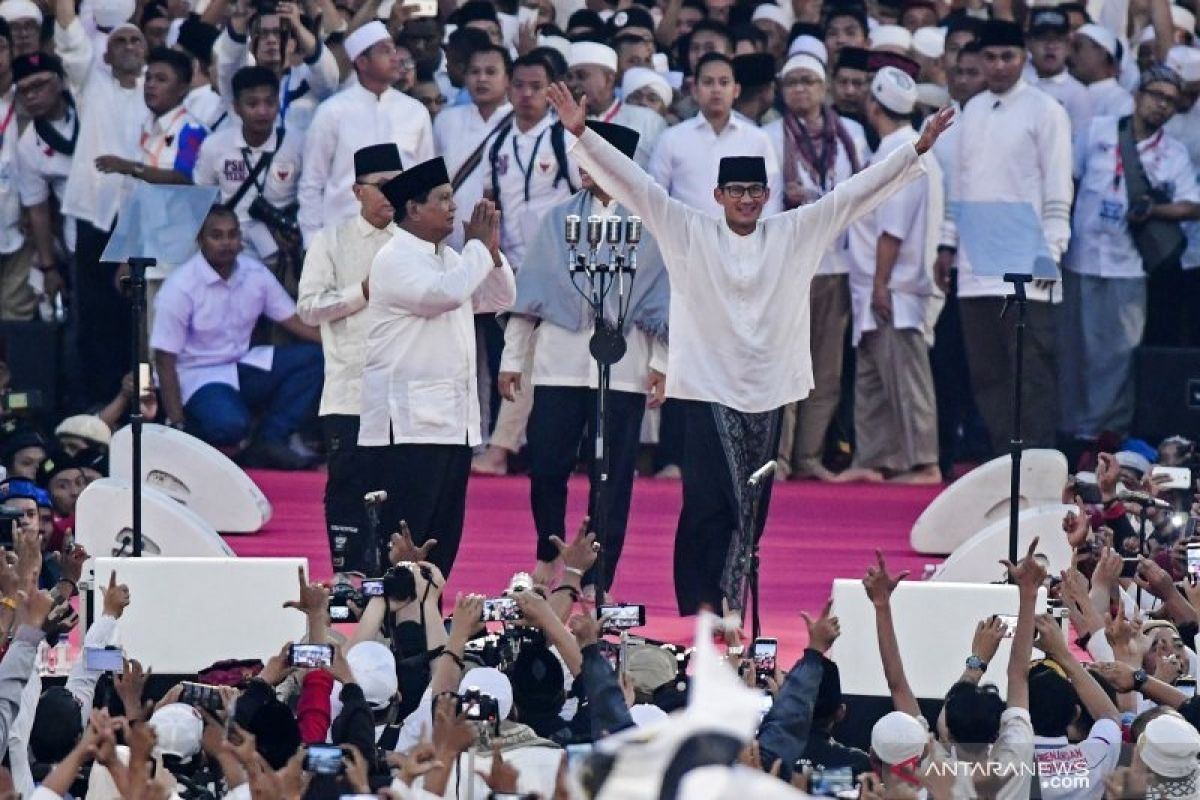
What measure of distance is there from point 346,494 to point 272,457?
2.98m

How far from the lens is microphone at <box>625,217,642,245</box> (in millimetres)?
10453

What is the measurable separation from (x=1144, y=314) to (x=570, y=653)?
6.94m

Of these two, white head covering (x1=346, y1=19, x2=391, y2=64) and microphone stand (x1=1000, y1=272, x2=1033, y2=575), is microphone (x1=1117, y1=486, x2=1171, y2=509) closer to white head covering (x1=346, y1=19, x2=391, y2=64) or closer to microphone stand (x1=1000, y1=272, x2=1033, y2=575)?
microphone stand (x1=1000, y1=272, x2=1033, y2=575)

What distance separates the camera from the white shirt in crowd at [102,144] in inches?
591

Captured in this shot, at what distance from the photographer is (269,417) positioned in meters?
14.3

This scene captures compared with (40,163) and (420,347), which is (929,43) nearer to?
(40,163)

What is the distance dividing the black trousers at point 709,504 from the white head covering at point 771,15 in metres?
5.89

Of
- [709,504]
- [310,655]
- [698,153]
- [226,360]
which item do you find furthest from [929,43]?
[310,655]

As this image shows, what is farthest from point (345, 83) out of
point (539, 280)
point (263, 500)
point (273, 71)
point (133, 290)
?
point (133, 290)

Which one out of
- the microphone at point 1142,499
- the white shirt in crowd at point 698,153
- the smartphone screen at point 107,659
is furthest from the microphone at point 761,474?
the white shirt in crowd at point 698,153

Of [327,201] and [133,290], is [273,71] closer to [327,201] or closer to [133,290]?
[327,201]

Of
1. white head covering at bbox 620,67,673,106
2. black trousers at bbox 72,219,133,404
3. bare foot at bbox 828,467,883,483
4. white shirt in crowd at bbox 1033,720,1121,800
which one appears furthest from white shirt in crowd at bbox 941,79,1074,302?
white shirt in crowd at bbox 1033,720,1121,800

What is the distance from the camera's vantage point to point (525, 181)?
13734 millimetres

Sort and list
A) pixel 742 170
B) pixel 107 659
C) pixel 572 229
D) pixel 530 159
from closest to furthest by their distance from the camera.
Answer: pixel 107 659 < pixel 742 170 < pixel 572 229 < pixel 530 159
